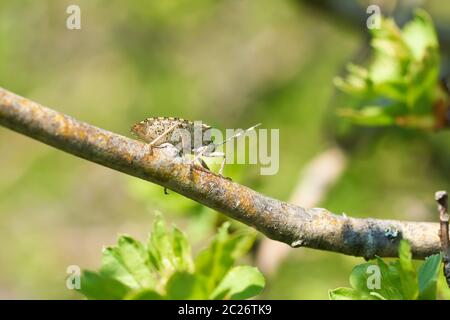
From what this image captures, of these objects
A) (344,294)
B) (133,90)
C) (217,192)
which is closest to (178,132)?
(217,192)

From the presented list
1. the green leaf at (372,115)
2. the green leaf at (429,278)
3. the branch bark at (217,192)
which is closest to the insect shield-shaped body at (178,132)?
the branch bark at (217,192)

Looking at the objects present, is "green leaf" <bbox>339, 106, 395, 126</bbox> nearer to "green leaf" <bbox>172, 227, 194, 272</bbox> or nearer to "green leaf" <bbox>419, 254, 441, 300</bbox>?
"green leaf" <bbox>172, 227, 194, 272</bbox>

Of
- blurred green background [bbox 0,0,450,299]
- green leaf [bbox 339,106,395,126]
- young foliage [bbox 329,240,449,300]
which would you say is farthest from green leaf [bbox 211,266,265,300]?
blurred green background [bbox 0,0,450,299]

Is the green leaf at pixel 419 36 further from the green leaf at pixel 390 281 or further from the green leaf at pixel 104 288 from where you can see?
the green leaf at pixel 104 288

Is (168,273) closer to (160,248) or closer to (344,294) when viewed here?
(160,248)

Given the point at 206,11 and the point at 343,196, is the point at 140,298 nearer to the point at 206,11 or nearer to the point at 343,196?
the point at 343,196
